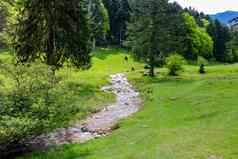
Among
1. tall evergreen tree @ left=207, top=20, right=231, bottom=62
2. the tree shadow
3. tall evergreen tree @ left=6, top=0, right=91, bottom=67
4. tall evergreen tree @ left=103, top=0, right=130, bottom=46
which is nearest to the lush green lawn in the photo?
tall evergreen tree @ left=6, top=0, right=91, bottom=67

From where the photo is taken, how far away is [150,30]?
1887 inches

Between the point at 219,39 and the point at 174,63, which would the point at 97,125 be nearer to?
the point at 174,63

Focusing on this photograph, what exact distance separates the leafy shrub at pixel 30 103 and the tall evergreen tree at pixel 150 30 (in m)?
28.3

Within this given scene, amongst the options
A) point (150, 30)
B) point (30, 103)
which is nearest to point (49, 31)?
point (150, 30)

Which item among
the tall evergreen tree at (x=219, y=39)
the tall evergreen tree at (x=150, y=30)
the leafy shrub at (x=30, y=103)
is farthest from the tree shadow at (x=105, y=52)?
the leafy shrub at (x=30, y=103)

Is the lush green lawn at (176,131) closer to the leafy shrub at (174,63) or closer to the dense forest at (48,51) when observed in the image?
the dense forest at (48,51)

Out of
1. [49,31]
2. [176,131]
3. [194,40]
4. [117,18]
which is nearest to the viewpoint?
[176,131]

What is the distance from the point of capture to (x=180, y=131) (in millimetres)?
18938

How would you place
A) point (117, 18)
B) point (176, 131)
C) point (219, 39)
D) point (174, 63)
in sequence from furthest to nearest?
point (219, 39) → point (117, 18) → point (174, 63) → point (176, 131)

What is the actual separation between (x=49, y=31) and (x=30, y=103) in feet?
57.6

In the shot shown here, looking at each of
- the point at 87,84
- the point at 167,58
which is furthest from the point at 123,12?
the point at 87,84

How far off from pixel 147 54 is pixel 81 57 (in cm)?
1328

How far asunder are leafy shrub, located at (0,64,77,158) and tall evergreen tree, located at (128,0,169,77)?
92.8ft

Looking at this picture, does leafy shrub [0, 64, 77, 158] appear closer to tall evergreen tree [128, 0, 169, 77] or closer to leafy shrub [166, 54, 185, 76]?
tall evergreen tree [128, 0, 169, 77]
